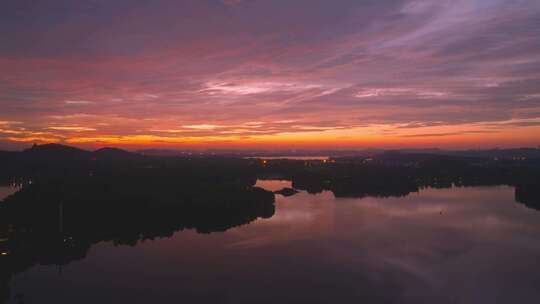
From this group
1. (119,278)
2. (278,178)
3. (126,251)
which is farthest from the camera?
(278,178)

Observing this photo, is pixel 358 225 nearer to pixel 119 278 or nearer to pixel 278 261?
pixel 278 261

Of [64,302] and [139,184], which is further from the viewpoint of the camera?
[139,184]

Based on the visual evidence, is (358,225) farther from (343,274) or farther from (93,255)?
(93,255)

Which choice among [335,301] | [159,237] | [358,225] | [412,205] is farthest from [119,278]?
[412,205]

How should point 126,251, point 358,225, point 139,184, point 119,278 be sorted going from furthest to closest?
1. point 139,184
2. point 358,225
3. point 126,251
4. point 119,278

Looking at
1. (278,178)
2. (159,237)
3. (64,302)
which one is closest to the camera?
(64,302)

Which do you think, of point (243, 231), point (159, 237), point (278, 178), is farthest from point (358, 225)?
point (278, 178)
